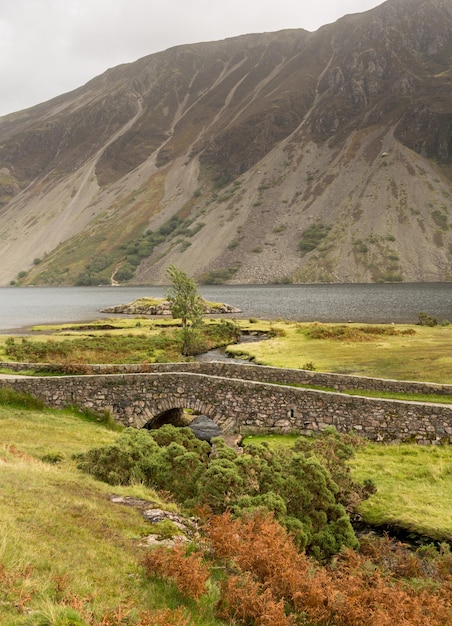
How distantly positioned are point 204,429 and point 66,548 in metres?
23.7

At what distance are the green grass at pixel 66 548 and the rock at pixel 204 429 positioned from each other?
15.1 metres

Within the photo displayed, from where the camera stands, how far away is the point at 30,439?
22141 millimetres

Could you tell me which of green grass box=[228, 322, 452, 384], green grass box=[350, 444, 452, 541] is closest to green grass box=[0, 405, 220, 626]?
green grass box=[350, 444, 452, 541]

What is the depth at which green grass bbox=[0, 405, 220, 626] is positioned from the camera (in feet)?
24.8

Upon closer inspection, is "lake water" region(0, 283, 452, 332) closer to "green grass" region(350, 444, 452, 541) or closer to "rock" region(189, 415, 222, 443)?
"rock" region(189, 415, 222, 443)

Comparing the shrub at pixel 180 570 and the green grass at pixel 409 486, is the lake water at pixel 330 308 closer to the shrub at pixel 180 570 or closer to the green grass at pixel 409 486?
the green grass at pixel 409 486

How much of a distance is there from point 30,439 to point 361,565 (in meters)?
15.8

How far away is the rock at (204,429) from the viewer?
3153cm

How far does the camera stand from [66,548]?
971 cm

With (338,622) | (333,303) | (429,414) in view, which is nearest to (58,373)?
(429,414)

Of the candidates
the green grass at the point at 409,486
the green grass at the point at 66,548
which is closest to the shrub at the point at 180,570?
the green grass at the point at 66,548

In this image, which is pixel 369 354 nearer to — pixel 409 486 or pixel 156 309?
pixel 409 486

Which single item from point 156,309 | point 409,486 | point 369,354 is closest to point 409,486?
point 409,486

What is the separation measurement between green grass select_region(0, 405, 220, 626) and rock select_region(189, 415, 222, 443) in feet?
49.6
